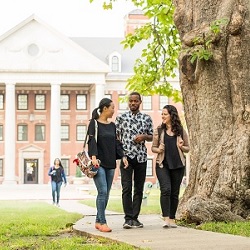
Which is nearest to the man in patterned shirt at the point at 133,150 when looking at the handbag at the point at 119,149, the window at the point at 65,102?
the handbag at the point at 119,149

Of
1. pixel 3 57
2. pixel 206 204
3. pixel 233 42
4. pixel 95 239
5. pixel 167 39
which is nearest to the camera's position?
pixel 95 239

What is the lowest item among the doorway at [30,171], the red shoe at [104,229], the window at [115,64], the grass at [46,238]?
the doorway at [30,171]

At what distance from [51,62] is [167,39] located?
39.5 meters

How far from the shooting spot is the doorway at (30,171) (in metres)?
58.1

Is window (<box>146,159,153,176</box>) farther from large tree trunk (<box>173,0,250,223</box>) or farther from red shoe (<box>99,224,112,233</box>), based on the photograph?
red shoe (<box>99,224,112,233</box>)

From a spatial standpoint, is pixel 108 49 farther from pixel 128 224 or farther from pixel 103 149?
pixel 103 149

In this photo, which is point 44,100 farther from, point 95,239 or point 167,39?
point 95,239

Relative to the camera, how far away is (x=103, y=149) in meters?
9.16

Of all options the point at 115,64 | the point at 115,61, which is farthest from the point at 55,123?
the point at 115,61

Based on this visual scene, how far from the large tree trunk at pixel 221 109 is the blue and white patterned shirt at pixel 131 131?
1147 mm

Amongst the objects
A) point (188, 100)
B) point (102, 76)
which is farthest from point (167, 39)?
point (102, 76)

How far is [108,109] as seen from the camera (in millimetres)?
9172

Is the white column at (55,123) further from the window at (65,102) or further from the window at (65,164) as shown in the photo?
the window at (65,102)

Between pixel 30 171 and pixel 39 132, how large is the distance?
362 cm
